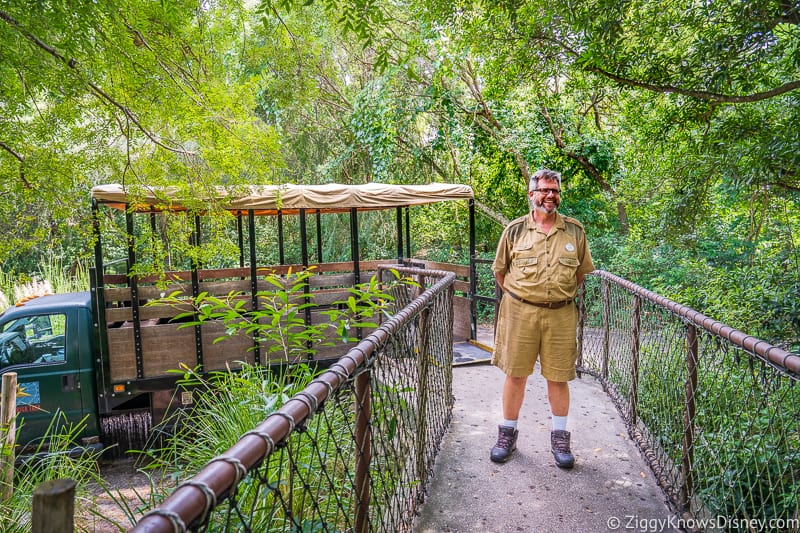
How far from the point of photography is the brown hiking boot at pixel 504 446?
3.20 meters

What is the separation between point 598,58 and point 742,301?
272cm

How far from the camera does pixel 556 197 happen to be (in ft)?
10.1

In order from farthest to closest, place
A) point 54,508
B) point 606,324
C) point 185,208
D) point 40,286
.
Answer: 1. point 40,286
2. point 185,208
3. point 606,324
4. point 54,508

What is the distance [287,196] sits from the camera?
5.88 meters

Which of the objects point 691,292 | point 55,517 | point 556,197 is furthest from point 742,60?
point 55,517

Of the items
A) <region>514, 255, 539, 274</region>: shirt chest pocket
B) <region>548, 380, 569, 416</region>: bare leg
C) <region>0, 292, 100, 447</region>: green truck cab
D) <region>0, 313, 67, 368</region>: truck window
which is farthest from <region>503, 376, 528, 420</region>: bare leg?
<region>0, 313, 67, 368</region>: truck window

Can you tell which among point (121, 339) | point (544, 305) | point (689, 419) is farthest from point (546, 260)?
point (121, 339)

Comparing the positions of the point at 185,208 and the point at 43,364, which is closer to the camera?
the point at 43,364

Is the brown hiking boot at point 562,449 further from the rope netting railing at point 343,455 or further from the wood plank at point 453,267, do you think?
the wood plank at point 453,267

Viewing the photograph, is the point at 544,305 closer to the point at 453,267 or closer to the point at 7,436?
the point at 7,436

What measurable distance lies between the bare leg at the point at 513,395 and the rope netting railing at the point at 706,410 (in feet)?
2.74

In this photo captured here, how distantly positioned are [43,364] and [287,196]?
Result: 2983 millimetres

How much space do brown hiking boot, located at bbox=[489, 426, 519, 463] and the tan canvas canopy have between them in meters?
3.17

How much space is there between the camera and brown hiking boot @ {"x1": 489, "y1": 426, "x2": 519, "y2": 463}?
3.20 meters
